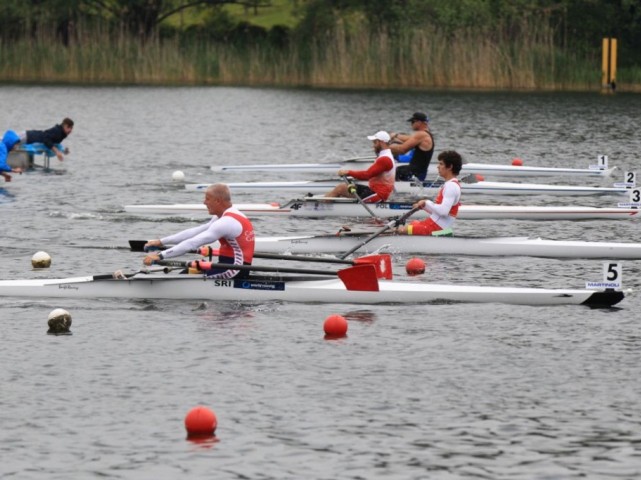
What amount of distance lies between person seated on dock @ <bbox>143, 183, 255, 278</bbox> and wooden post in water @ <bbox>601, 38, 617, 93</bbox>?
162ft

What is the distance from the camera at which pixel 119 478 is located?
12.2 m

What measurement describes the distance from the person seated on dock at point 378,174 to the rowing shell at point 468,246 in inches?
98.1

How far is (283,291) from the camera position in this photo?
19.1m

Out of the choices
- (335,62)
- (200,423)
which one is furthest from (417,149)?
(335,62)

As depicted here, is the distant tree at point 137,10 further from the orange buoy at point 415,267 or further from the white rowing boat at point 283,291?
the white rowing boat at point 283,291

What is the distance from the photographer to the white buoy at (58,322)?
1750 centimetres

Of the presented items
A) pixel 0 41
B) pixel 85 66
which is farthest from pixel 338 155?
pixel 0 41

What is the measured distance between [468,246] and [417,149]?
655 centimetres

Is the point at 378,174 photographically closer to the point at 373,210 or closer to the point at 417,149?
the point at 373,210

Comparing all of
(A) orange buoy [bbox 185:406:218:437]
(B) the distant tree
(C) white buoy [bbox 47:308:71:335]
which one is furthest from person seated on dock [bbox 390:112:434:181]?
(B) the distant tree

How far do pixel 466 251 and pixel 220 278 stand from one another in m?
5.95

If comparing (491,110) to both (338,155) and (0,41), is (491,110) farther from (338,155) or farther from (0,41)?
(0,41)

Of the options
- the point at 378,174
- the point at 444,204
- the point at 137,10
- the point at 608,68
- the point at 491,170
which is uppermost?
the point at 137,10

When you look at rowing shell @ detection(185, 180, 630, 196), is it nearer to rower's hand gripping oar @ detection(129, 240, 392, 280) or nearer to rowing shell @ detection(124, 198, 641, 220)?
rowing shell @ detection(124, 198, 641, 220)
